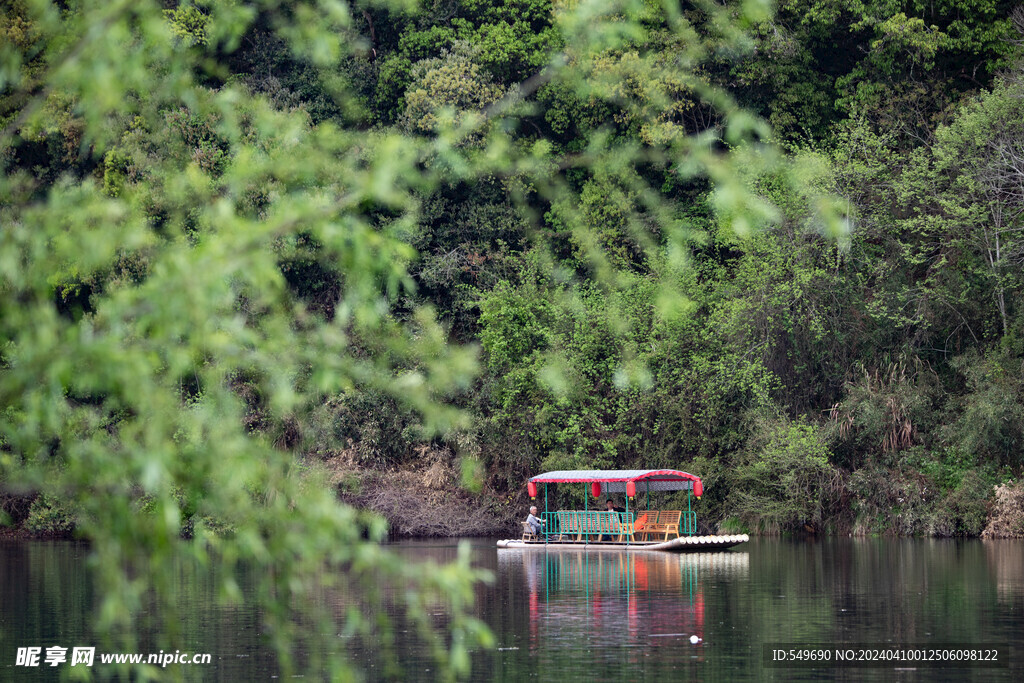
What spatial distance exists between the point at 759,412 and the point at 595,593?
17583mm

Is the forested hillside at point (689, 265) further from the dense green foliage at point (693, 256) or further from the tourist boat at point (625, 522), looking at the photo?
the tourist boat at point (625, 522)

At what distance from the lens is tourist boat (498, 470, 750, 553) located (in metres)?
33.7

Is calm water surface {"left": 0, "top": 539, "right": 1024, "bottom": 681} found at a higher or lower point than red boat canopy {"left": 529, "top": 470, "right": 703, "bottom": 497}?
lower

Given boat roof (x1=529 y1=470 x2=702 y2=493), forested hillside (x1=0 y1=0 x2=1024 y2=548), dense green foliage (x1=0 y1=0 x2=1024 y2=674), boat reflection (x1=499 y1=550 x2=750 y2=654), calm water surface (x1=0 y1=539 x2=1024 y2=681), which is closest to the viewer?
calm water surface (x1=0 y1=539 x2=1024 y2=681)

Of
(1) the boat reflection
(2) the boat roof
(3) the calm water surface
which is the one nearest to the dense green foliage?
(2) the boat roof

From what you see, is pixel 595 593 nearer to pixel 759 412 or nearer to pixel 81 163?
pixel 759 412

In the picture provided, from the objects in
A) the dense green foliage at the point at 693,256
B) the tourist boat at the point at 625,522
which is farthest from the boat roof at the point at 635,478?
the dense green foliage at the point at 693,256

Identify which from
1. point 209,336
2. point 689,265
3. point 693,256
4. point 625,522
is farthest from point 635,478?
point 209,336

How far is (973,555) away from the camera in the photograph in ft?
96.8

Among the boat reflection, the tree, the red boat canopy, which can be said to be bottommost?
the boat reflection

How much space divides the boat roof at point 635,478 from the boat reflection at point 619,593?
2024mm

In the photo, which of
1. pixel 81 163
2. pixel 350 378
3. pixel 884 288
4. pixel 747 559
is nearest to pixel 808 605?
pixel 747 559

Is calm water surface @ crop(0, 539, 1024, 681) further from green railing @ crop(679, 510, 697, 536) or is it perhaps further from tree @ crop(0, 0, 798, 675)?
tree @ crop(0, 0, 798, 675)

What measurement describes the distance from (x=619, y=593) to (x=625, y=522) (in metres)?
13.4
